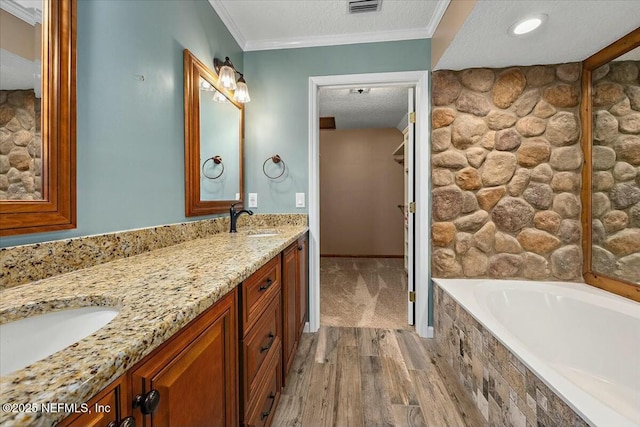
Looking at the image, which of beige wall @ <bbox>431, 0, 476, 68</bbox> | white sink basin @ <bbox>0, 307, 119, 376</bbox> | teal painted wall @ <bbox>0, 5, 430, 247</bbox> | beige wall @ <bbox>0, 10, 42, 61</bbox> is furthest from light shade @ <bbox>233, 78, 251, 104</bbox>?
white sink basin @ <bbox>0, 307, 119, 376</bbox>

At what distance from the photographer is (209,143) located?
5.56ft

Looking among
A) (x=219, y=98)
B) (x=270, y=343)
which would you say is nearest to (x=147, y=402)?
(x=270, y=343)

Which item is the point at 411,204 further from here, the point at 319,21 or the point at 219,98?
the point at 219,98

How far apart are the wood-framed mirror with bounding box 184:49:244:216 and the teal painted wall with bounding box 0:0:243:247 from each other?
52mm

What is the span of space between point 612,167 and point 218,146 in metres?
2.61

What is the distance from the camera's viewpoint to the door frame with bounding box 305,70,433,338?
6.82 feet

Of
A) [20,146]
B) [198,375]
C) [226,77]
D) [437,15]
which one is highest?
[437,15]

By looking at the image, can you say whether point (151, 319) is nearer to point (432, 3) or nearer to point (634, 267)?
point (432, 3)

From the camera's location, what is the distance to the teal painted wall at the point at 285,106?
216 cm

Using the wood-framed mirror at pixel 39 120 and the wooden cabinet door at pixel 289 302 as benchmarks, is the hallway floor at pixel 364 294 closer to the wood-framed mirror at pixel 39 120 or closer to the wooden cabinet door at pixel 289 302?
the wooden cabinet door at pixel 289 302

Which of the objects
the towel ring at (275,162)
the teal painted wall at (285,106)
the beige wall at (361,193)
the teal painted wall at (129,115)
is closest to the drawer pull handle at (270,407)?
the teal painted wall at (129,115)

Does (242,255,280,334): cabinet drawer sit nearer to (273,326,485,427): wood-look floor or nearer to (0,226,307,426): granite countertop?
(0,226,307,426): granite countertop

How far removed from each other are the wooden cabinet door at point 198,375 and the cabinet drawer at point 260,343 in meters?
0.08

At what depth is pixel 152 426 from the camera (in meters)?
0.48
